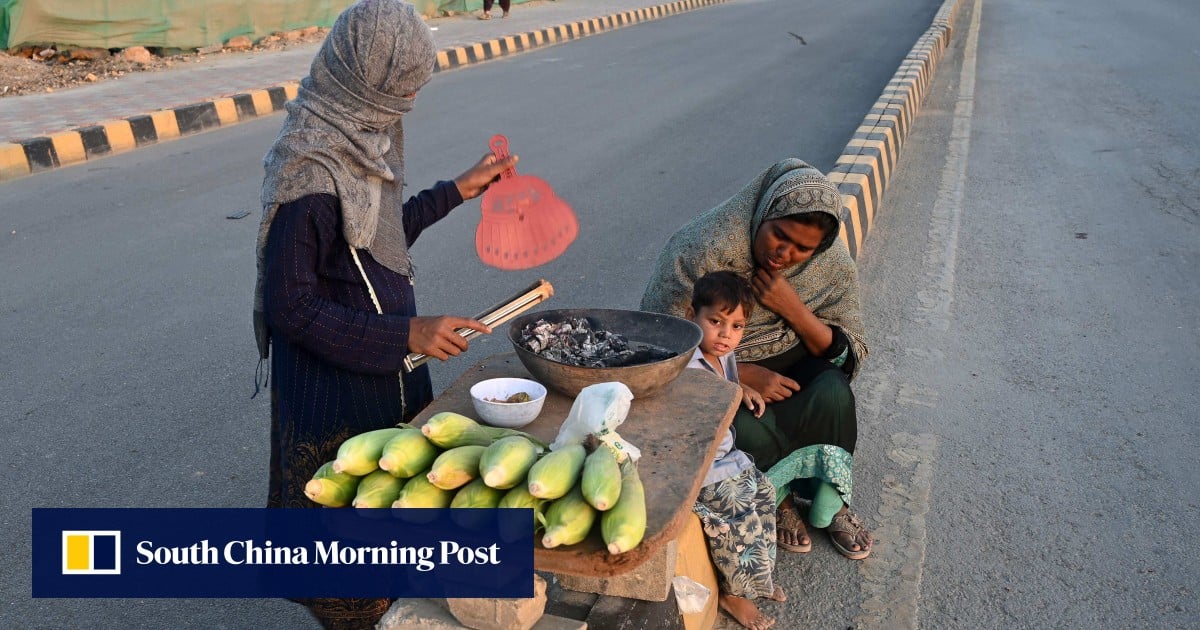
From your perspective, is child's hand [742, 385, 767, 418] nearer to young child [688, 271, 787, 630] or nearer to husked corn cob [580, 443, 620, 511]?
young child [688, 271, 787, 630]

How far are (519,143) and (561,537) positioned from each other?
761cm

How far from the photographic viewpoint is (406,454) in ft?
6.15

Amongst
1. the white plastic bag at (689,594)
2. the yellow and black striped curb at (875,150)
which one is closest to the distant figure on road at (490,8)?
the yellow and black striped curb at (875,150)

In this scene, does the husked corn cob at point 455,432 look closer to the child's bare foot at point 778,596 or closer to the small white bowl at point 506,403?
the small white bowl at point 506,403

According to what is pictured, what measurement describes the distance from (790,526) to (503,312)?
142 cm

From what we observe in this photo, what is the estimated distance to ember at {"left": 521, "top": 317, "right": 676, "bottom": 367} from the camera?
238cm

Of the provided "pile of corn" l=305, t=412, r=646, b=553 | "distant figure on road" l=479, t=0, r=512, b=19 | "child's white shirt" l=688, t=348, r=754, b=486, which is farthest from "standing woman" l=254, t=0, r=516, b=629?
"distant figure on road" l=479, t=0, r=512, b=19

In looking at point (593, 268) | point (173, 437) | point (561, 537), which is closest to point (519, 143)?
point (593, 268)

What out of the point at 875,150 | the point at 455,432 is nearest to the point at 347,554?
the point at 455,432

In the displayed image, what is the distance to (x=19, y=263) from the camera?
5609 millimetres

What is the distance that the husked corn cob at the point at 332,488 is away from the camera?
1.84 metres

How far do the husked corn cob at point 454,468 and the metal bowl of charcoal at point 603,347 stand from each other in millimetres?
433

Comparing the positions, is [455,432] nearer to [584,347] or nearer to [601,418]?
[601,418]

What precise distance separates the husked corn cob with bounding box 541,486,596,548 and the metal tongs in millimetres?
612
